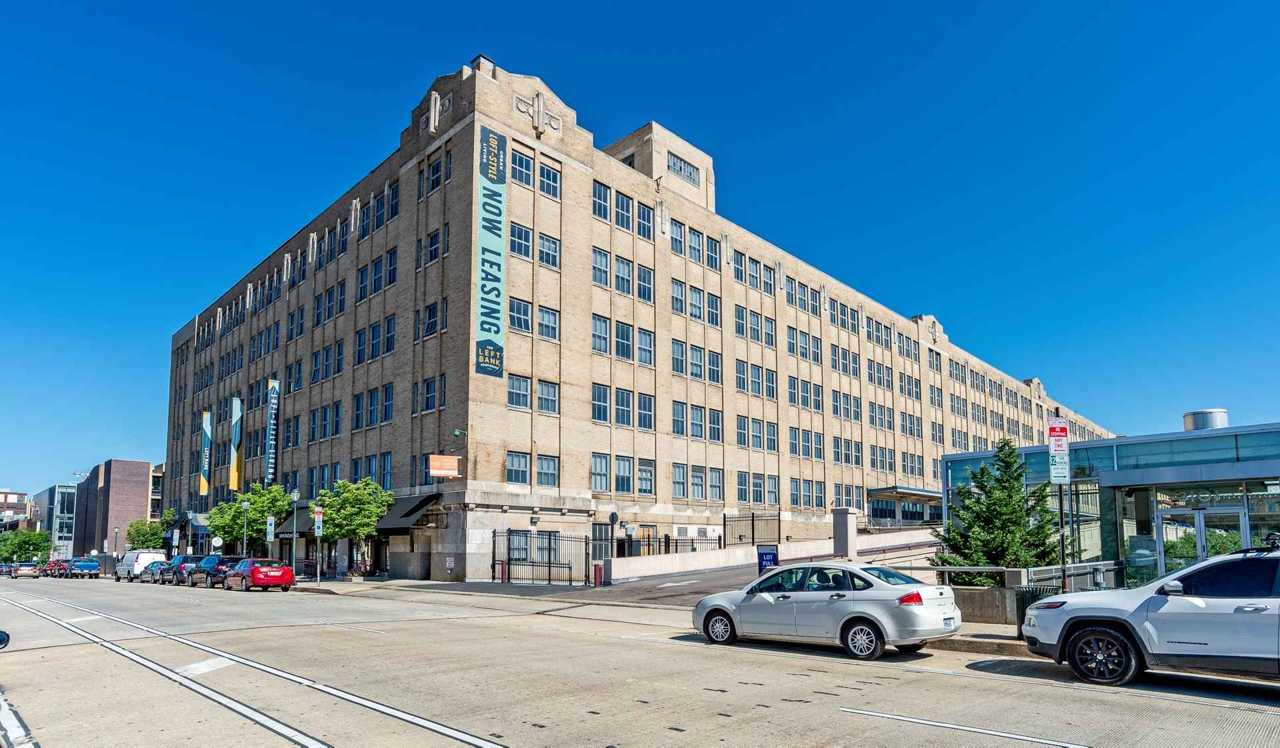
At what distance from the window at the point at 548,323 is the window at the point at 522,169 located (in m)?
6.05

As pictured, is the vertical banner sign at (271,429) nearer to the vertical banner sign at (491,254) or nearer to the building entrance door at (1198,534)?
the vertical banner sign at (491,254)

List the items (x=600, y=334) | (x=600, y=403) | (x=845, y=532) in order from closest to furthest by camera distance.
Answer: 1. (x=845, y=532)
2. (x=600, y=403)
3. (x=600, y=334)

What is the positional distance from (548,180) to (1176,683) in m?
37.2

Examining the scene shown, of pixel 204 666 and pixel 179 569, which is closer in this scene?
pixel 204 666

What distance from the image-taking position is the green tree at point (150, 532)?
79125 millimetres

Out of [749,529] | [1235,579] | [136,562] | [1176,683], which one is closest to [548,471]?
[749,529]

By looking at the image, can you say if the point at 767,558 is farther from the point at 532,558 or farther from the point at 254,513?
the point at 254,513

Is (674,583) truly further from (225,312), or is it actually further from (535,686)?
(225,312)

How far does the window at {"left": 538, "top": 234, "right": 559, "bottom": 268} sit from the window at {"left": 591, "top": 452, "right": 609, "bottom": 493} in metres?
9.46

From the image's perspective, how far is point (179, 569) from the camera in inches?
1753

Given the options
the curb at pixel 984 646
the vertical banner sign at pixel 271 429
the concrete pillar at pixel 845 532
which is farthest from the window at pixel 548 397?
the curb at pixel 984 646

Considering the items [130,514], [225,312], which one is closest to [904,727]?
[225,312]

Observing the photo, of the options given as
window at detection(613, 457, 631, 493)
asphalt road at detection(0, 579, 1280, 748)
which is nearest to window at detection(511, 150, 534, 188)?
window at detection(613, 457, 631, 493)

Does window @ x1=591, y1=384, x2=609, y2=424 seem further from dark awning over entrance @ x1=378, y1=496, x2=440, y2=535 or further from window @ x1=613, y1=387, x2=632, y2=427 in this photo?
dark awning over entrance @ x1=378, y1=496, x2=440, y2=535
